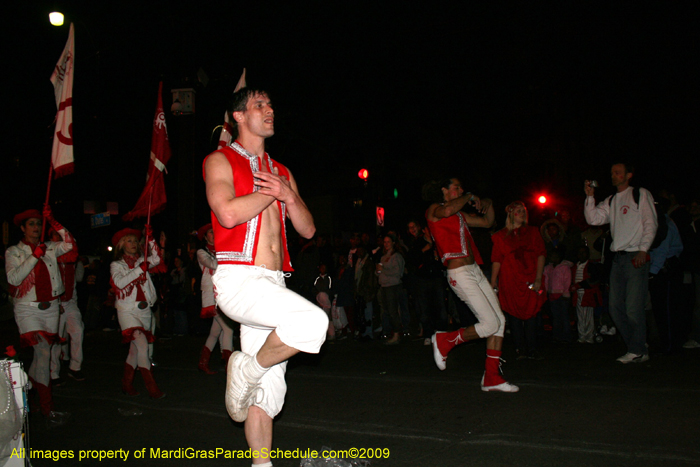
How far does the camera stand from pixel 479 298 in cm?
522

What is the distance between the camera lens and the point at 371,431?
420 cm

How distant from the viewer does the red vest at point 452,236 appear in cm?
541

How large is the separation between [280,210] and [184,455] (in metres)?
1.99

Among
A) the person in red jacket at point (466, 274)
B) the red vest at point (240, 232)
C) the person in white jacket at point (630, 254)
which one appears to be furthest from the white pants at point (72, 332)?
the person in white jacket at point (630, 254)

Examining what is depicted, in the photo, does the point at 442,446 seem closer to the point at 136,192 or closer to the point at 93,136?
the point at 93,136

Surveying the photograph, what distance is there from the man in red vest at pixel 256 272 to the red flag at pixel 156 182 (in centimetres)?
368

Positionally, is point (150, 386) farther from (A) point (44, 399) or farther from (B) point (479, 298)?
(B) point (479, 298)

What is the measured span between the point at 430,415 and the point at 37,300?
12.9 feet

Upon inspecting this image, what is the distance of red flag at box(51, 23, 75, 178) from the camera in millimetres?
6047

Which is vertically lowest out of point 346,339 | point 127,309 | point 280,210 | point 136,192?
point 346,339

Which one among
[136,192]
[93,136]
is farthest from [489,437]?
[136,192]

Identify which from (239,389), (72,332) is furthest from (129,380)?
(239,389)

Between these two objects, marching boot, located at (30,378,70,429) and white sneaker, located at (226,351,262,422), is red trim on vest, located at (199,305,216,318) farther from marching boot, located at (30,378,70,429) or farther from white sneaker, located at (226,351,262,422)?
white sneaker, located at (226,351,262,422)

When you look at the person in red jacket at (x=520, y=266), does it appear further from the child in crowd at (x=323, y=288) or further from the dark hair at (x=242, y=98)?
the dark hair at (x=242, y=98)
